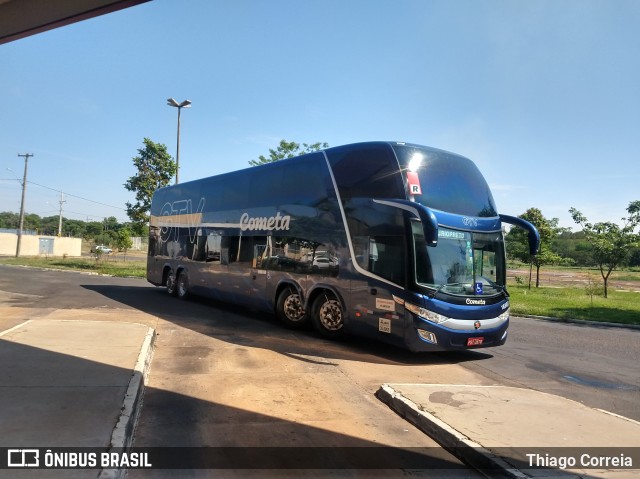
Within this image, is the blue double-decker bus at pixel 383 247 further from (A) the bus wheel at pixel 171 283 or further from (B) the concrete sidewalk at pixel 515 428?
(A) the bus wheel at pixel 171 283

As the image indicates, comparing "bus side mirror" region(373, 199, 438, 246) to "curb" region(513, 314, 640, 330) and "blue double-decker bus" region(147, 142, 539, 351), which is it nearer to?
"blue double-decker bus" region(147, 142, 539, 351)

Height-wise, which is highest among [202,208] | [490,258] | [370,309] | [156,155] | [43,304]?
[156,155]

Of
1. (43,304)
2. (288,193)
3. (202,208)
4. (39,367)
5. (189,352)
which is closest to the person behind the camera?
(39,367)

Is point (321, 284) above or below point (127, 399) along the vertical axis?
above

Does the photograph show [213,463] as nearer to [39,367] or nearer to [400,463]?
[400,463]

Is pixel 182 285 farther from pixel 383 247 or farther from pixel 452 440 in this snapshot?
pixel 452 440

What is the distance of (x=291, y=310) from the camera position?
10.8 m

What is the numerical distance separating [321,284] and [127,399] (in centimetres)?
520

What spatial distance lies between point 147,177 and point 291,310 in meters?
22.1

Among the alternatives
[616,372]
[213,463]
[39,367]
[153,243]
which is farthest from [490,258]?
[153,243]

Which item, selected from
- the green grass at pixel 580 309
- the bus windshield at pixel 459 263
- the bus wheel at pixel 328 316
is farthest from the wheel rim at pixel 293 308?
the green grass at pixel 580 309

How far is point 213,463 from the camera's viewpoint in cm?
408

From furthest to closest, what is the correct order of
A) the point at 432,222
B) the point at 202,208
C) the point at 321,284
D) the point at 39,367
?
1. the point at 202,208
2. the point at 321,284
3. the point at 432,222
4. the point at 39,367

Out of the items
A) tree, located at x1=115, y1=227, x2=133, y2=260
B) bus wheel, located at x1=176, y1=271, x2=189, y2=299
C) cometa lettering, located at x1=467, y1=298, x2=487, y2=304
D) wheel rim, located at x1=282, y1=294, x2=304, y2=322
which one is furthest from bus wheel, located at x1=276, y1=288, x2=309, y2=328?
tree, located at x1=115, y1=227, x2=133, y2=260
